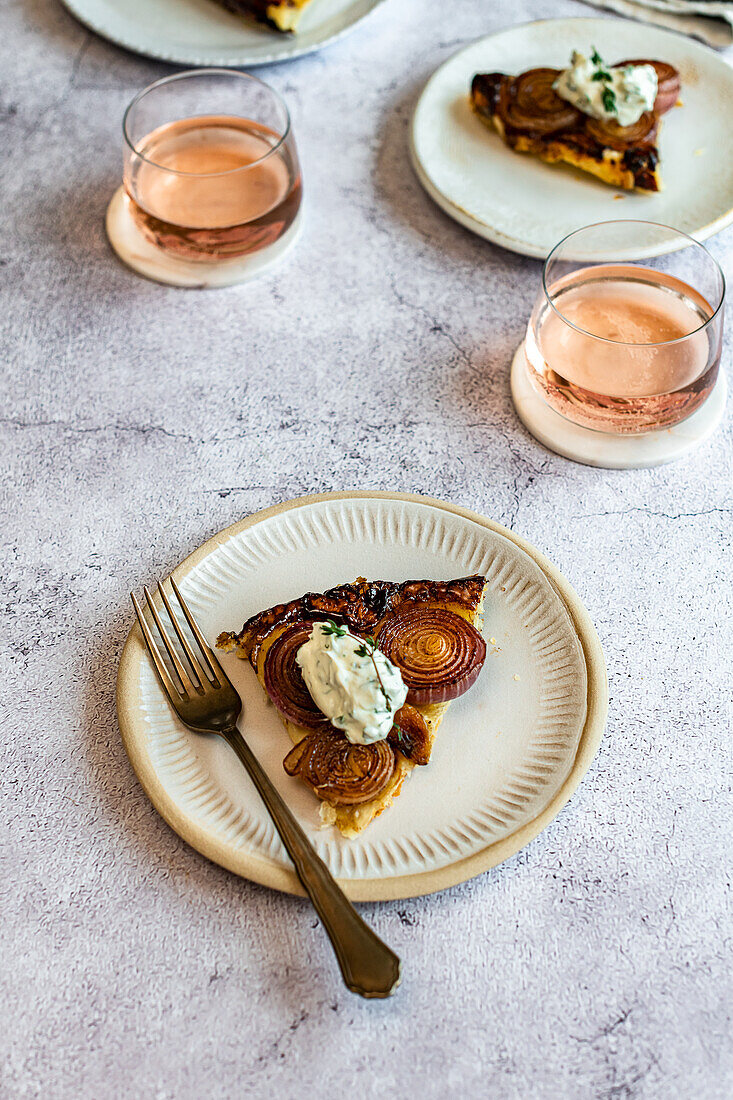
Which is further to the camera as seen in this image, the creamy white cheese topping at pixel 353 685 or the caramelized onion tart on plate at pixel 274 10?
the caramelized onion tart on plate at pixel 274 10

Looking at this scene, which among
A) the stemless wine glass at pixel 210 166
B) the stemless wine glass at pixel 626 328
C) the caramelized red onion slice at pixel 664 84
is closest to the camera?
the stemless wine glass at pixel 626 328

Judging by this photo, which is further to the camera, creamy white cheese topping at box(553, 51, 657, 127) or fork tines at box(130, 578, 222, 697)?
creamy white cheese topping at box(553, 51, 657, 127)

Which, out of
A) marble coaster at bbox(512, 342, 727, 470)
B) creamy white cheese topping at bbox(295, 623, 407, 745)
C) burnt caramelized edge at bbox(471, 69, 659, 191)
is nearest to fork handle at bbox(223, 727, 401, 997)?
creamy white cheese topping at bbox(295, 623, 407, 745)

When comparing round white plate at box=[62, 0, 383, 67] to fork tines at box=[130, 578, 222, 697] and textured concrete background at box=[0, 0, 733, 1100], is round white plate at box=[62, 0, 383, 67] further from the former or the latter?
fork tines at box=[130, 578, 222, 697]

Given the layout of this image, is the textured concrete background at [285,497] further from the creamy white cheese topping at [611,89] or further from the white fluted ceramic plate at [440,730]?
the creamy white cheese topping at [611,89]

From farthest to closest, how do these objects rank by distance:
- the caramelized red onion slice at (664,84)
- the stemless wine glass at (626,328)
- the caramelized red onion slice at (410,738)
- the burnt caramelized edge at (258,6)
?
the burnt caramelized edge at (258,6), the caramelized red onion slice at (664,84), the stemless wine glass at (626,328), the caramelized red onion slice at (410,738)

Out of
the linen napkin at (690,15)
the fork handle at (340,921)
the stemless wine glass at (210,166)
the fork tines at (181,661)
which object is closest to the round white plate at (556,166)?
the linen napkin at (690,15)

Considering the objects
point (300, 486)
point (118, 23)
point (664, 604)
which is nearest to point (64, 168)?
point (118, 23)
